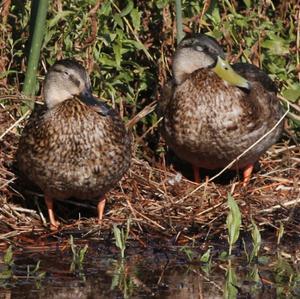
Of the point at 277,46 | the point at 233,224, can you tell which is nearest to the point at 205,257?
the point at 233,224

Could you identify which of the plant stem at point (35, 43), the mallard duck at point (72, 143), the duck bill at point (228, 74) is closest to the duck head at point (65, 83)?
the mallard duck at point (72, 143)

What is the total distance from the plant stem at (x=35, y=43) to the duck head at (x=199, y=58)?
1.03m

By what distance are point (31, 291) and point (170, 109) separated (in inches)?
102

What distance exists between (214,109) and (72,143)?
4.30 ft

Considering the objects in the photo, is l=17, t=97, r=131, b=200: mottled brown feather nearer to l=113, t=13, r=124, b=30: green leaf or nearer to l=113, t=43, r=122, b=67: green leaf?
l=113, t=43, r=122, b=67: green leaf

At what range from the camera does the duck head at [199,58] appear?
8242 millimetres

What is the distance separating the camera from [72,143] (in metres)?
7.16

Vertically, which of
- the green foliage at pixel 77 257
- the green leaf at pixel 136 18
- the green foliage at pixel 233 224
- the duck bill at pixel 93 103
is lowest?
the green foliage at pixel 77 257

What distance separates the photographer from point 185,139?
8.09m

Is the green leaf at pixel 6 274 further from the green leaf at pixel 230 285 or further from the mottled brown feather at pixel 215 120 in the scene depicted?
the mottled brown feather at pixel 215 120

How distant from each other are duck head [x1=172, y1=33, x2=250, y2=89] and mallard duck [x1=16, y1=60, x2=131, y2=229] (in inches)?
41.8

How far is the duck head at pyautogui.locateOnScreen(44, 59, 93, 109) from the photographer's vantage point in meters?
7.38

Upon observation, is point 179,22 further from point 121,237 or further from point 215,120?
point 121,237

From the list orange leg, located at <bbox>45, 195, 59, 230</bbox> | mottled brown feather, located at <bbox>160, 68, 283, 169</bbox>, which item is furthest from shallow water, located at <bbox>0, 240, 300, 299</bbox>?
mottled brown feather, located at <bbox>160, 68, 283, 169</bbox>
